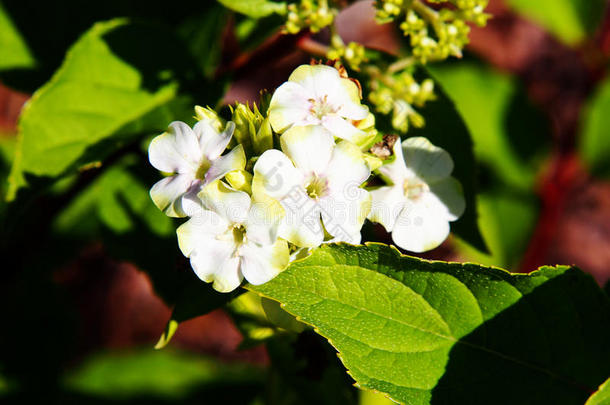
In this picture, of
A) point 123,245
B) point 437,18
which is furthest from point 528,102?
point 123,245

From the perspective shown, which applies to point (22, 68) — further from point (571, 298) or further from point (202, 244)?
point (571, 298)

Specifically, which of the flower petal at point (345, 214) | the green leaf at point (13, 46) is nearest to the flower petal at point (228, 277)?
the flower petal at point (345, 214)

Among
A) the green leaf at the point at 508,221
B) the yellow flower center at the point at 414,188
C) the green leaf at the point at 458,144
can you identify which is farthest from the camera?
the green leaf at the point at 508,221

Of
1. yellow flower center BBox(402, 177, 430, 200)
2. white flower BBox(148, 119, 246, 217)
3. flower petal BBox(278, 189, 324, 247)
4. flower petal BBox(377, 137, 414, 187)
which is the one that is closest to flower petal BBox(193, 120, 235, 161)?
white flower BBox(148, 119, 246, 217)

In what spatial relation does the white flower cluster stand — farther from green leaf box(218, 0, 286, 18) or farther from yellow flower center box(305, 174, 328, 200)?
green leaf box(218, 0, 286, 18)

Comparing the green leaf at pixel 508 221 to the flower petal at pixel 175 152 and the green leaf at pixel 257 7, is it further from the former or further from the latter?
the flower petal at pixel 175 152

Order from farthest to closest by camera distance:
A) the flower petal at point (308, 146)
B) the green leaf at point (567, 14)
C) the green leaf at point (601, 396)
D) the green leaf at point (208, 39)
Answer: the green leaf at point (567, 14) < the green leaf at point (208, 39) < the flower petal at point (308, 146) < the green leaf at point (601, 396)
